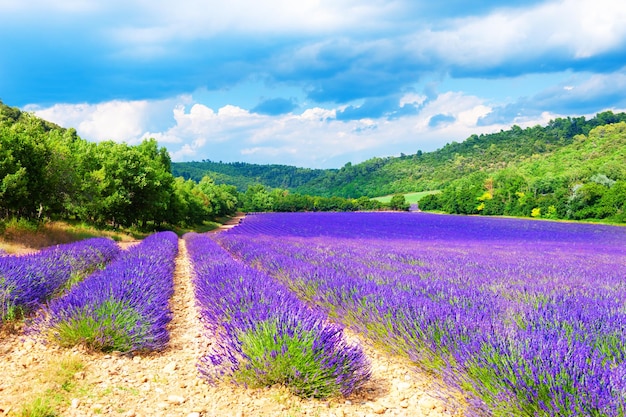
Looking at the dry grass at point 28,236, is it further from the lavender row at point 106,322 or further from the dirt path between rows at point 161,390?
the dirt path between rows at point 161,390

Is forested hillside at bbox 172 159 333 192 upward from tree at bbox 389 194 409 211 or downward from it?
upward

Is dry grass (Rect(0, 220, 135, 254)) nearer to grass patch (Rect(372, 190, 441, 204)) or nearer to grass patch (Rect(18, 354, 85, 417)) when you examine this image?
grass patch (Rect(18, 354, 85, 417))

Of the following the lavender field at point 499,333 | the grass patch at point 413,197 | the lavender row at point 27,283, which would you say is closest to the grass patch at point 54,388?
the lavender row at point 27,283

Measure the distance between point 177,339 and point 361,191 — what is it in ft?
361

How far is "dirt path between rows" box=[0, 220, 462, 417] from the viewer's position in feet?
8.76

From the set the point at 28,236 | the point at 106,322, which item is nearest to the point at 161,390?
the point at 106,322

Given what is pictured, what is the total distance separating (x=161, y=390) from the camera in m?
3.02

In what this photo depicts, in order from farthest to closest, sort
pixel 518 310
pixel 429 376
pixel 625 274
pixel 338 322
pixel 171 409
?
pixel 625 274
pixel 338 322
pixel 518 310
pixel 429 376
pixel 171 409

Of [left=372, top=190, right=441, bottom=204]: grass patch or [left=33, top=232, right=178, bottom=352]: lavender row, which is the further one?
[left=372, top=190, right=441, bottom=204]: grass patch

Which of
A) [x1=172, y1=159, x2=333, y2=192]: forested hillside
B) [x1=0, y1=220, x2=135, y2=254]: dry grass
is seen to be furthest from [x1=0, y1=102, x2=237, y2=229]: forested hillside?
[x1=172, y1=159, x2=333, y2=192]: forested hillside

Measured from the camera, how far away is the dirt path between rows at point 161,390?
8.76 ft

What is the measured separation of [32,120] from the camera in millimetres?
17859

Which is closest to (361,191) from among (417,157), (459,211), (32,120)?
(417,157)

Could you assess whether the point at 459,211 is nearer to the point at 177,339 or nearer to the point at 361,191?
the point at 361,191
